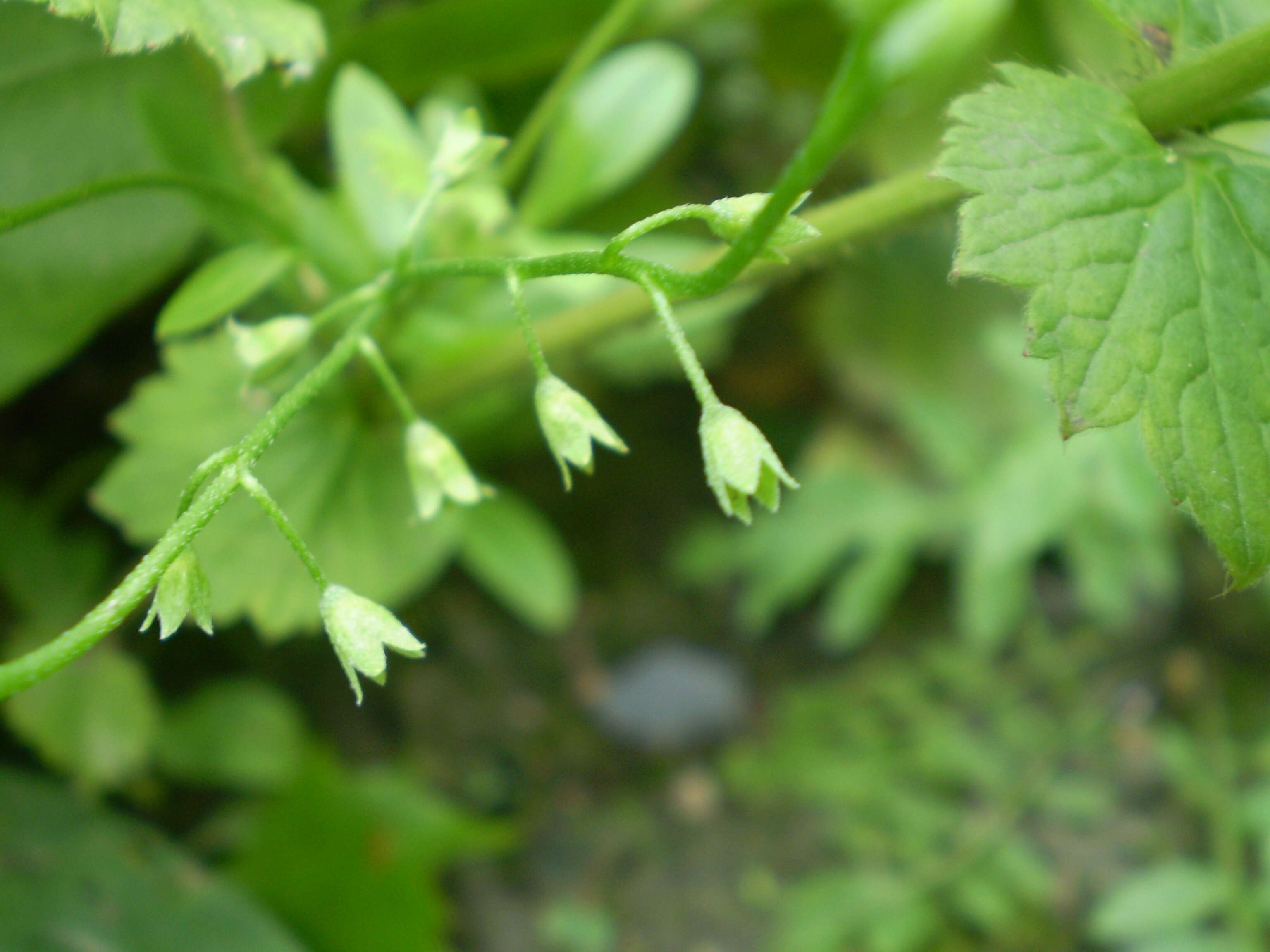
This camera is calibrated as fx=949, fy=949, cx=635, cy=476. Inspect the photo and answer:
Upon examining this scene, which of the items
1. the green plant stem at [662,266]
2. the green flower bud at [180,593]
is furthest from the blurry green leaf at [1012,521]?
the green flower bud at [180,593]

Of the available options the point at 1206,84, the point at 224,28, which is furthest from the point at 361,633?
the point at 1206,84

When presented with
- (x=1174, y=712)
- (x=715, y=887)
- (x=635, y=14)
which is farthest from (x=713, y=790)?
(x=635, y=14)

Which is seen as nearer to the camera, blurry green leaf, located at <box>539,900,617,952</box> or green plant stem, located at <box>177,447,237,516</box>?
green plant stem, located at <box>177,447,237,516</box>

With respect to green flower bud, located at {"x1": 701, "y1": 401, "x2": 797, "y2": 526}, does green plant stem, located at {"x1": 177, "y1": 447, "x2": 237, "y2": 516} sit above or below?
above

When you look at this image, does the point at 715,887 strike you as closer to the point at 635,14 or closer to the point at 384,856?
the point at 384,856

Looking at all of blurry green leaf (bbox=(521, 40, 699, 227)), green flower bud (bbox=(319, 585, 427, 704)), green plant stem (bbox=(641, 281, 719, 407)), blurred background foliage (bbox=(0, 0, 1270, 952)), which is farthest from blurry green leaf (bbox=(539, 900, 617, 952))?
green plant stem (bbox=(641, 281, 719, 407))

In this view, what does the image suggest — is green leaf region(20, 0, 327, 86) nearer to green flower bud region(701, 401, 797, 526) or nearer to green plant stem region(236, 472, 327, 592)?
green plant stem region(236, 472, 327, 592)

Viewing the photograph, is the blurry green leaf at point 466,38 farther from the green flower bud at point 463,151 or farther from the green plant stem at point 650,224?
the green plant stem at point 650,224
